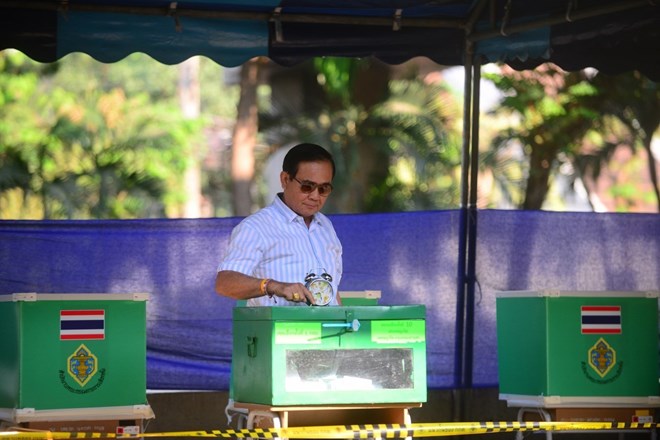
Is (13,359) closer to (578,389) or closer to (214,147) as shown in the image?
(578,389)

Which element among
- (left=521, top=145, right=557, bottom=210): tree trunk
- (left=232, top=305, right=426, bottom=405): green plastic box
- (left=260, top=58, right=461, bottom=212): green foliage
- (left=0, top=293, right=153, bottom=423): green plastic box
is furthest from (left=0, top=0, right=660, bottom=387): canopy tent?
(left=260, top=58, right=461, bottom=212): green foliage

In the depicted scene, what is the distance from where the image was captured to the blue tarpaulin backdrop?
7.73 m

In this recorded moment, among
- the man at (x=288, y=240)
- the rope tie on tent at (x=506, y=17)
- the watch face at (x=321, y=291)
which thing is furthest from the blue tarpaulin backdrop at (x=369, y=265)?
the watch face at (x=321, y=291)

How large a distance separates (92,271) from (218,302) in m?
0.79

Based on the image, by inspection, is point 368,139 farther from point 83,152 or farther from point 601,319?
point 601,319

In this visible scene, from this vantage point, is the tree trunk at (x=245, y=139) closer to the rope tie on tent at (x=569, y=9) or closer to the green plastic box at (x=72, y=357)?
the rope tie on tent at (x=569, y=9)

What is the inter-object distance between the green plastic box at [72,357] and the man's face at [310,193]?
3.74 ft

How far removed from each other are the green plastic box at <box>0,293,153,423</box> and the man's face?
1.14 meters

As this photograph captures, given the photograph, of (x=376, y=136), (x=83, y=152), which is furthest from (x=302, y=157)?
(x=83, y=152)

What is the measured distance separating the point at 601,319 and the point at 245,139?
1942cm

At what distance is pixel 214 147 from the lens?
44.5 meters

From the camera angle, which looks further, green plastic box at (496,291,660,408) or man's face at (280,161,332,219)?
green plastic box at (496,291,660,408)

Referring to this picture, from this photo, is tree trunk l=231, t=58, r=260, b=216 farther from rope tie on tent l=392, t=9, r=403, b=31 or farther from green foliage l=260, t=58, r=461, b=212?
rope tie on tent l=392, t=9, r=403, b=31

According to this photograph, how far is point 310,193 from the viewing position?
567cm
